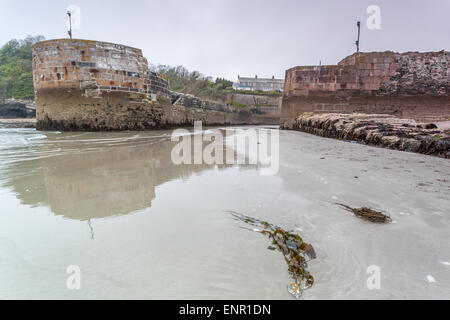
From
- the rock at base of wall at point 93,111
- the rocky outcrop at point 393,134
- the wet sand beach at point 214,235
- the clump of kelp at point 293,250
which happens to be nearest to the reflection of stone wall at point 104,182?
the wet sand beach at point 214,235

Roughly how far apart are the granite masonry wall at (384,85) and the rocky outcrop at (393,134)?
3164 mm

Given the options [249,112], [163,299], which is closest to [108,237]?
[163,299]

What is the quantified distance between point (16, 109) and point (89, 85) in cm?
1995

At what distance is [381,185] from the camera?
2039 mm

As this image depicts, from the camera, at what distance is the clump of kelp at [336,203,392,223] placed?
1.38 metres

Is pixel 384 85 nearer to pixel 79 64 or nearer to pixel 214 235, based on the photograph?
pixel 214 235

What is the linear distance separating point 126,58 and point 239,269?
10.4 metres

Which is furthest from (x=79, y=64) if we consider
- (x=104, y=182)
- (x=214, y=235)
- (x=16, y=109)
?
(x=16, y=109)

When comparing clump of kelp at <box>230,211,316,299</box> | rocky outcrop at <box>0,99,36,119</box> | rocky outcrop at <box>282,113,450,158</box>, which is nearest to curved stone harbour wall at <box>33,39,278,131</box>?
rocky outcrop at <box>282,113,450,158</box>

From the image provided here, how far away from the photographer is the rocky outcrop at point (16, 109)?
21.1 m

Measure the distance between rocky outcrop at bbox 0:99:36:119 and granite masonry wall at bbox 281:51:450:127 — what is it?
25.5 metres

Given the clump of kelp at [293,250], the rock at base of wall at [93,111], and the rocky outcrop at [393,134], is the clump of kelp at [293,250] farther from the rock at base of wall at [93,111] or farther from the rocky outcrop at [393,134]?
the rock at base of wall at [93,111]

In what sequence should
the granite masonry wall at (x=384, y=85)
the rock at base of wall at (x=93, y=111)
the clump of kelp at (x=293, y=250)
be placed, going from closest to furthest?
the clump of kelp at (x=293, y=250)
the rock at base of wall at (x=93, y=111)
the granite masonry wall at (x=384, y=85)
